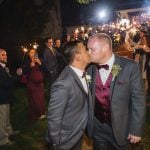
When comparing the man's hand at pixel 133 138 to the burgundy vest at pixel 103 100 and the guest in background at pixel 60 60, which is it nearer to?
the burgundy vest at pixel 103 100

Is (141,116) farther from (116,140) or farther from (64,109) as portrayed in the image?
(64,109)

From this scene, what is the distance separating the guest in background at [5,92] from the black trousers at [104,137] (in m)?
3.18

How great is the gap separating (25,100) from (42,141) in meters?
4.45

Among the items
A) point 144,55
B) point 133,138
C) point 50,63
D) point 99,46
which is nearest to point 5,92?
point 99,46

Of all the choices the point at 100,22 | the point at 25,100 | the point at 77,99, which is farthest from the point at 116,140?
the point at 100,22

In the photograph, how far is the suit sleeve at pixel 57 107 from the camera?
448 centimetres

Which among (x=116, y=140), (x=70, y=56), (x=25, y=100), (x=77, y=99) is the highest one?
(x=70, y=56)

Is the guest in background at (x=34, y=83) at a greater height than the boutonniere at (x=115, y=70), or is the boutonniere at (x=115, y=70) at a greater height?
the boutonniere at (x=115, y=70)

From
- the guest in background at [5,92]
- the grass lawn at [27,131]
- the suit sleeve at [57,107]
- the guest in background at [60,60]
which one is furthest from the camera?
the grass lawn at [27,131]

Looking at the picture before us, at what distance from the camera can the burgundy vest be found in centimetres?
493

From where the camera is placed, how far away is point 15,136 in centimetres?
902

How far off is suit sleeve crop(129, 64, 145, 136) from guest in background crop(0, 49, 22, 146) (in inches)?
140

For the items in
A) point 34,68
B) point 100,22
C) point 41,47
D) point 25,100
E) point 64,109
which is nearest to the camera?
point 64,109

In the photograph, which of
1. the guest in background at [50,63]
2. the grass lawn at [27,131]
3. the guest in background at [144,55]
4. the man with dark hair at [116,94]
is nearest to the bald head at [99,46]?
the man with dark hair at [116,94]
